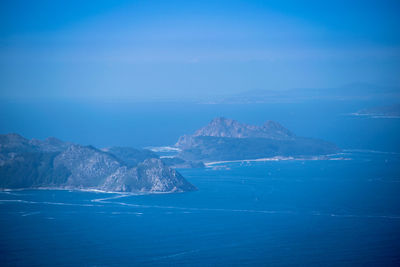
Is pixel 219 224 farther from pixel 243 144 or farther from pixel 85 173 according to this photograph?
pixel 243 144

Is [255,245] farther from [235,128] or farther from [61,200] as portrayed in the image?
[235,128]

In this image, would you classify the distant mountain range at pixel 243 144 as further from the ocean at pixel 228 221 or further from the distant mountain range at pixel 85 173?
the distant mountain range at pixel 85 173

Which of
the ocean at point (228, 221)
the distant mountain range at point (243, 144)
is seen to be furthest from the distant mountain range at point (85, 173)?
the distant mountain range at point (243, 144)

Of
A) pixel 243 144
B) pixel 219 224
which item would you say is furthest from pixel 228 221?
pixel 243 144

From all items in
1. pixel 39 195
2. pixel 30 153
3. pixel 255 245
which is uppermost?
pixel 30 153

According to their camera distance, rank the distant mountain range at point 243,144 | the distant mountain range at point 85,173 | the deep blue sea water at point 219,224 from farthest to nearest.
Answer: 1. the distant mountain range at point 243,144
2. the distant mountain range at point 85,173
3. the deep blue sea water at point 219,224

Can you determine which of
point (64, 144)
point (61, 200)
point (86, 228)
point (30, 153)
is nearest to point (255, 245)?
point (86, 228)

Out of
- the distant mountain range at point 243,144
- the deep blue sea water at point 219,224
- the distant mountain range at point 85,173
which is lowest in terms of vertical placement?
the deep blue sea water at point 219,224
